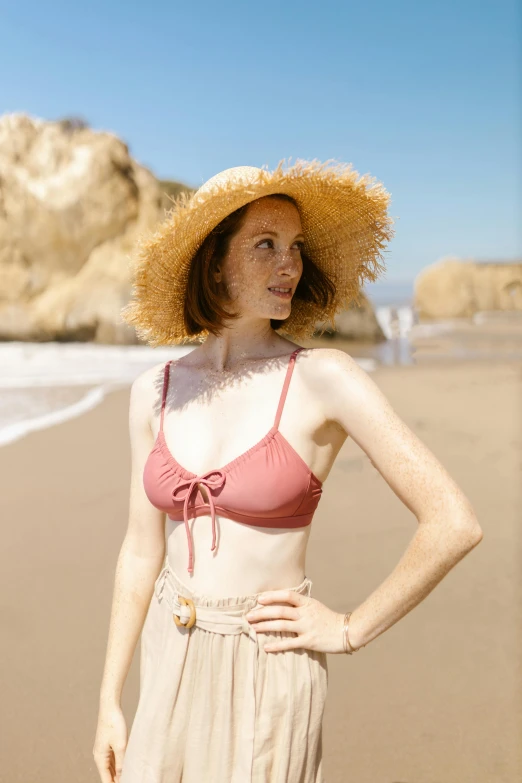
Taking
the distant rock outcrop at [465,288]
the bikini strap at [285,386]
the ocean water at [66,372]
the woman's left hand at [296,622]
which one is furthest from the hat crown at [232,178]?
the distant rock outcrop at [465,288]

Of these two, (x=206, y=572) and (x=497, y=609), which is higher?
(x=206, y=572)

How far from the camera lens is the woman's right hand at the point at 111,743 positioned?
1.76 meters

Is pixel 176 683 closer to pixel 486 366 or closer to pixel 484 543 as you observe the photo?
pixel 484 543

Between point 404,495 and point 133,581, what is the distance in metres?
0.72

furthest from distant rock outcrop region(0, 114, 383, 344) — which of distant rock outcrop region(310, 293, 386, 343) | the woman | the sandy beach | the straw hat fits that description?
the woman

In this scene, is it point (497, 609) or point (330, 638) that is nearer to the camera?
point (330, 638)

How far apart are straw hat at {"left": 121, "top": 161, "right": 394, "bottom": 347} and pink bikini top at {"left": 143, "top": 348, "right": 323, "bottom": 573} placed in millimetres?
393

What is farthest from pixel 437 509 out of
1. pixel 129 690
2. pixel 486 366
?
pixel 486 366

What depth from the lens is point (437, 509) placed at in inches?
57.3

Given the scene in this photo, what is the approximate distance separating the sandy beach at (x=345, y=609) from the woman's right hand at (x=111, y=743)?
112 centimetres

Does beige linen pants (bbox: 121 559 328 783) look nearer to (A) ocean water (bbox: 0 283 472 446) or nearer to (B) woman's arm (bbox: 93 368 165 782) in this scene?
(B) woman's arm (bbox: 93 368 165 782)

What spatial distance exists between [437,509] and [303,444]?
0.30 m

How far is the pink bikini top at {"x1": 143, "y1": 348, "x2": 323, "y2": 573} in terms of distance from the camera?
59.0 inches

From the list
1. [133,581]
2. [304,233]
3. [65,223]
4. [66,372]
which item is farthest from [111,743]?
[65,223]
